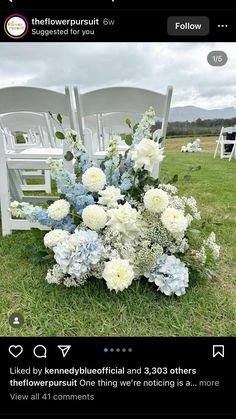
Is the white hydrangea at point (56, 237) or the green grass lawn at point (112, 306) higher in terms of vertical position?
the white hydrangea at point (56, 237)

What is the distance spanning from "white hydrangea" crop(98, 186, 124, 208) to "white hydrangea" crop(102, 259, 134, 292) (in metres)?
0.21

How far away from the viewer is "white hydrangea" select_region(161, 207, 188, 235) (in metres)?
1.18

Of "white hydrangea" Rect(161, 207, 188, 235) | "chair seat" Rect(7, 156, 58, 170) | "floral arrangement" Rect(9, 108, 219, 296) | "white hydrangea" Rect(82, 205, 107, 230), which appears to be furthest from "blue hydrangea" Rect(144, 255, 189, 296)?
"chair seat" Rect(7, 156, 58, 170)

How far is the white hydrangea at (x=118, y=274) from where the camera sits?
1.10m

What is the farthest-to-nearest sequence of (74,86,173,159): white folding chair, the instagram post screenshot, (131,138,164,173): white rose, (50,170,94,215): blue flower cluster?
(74,86,173,159): white folding chair
(50,170,94,215): blue flower cluster
(131,138,164,173): white rose
the instagram post screenshot

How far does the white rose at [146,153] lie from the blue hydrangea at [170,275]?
12.7 inches

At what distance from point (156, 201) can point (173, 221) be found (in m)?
0.08

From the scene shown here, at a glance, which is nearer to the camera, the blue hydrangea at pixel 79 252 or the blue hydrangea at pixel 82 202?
the blue hydrangea at pixel 79 252

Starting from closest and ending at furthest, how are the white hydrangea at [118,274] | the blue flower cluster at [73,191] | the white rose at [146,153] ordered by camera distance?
the white hydrangea at [118,274] → the white rose at [146,153] → the blue flower cluster at [73,191]
